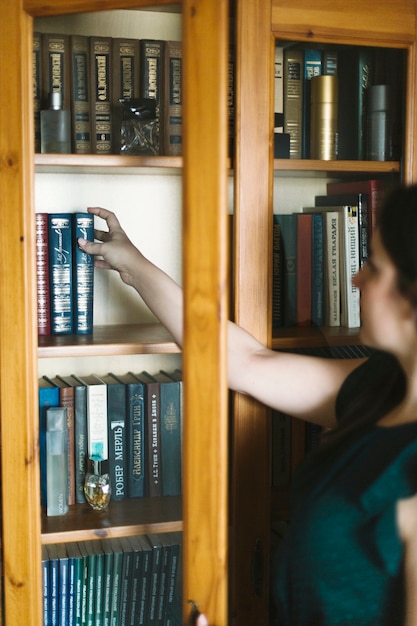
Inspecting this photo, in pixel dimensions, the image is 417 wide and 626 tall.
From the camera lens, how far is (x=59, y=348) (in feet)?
4.69

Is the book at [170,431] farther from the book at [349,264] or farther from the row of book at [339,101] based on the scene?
the row of book at [339,101]

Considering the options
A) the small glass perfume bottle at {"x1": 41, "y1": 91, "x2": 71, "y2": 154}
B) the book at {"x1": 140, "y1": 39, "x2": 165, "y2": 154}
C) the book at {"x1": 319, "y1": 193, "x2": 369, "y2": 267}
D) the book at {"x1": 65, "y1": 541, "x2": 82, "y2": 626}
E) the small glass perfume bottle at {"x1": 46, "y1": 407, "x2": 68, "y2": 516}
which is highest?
the book at {"x1": 140, "y1": 39, "x2": 165, "y2": 154}

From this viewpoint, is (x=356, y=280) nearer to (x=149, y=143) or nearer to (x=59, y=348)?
(x=149, y=143)

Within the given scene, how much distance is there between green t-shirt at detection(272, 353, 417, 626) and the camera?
127cm

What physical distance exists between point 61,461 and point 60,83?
2.28 feet

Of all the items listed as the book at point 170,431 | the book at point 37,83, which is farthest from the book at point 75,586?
the book at point 37,83

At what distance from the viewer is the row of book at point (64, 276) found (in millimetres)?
1441

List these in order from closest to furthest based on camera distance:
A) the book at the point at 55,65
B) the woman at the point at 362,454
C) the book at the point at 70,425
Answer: the woman at the point at 362,454 < the book at the point at 55,65 < the book at the point at 70,425

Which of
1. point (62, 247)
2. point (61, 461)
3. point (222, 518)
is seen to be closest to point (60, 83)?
point (62, 247)

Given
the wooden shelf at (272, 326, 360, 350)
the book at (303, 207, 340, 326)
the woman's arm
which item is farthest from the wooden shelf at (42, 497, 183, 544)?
the book at (303, 207, 340, 326)

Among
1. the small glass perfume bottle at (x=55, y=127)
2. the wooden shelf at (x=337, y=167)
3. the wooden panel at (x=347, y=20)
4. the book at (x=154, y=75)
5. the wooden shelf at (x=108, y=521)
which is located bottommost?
the wooden shelf at (x=108, y=521)

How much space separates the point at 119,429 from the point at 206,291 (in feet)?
1.73

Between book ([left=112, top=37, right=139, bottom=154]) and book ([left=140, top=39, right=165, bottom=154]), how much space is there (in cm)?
1

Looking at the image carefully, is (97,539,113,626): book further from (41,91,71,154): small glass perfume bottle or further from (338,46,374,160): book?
(338,46,374,160): book
